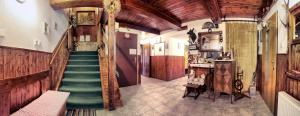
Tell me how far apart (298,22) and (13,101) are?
4468 mm

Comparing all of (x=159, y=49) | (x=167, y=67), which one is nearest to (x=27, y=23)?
(x=167, y=67)

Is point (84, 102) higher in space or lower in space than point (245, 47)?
lower

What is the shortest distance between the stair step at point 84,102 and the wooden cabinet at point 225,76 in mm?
3131

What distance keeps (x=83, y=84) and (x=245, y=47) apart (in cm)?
526

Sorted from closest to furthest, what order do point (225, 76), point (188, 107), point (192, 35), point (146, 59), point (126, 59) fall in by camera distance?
point (188, 107) → point (225, 76) → point (192, 35) → point (126, 59) → point (146, 59)

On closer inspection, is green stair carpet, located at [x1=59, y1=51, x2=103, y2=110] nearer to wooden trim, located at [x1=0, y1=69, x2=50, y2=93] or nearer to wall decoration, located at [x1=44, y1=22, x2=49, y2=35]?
wooden trim, located at [x1=0, y1=69, x2=50, y2=93]

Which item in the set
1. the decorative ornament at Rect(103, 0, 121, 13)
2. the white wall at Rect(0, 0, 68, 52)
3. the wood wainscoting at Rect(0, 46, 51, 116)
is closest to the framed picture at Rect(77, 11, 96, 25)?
the white wall at Rect(0, 0, 68, 52)

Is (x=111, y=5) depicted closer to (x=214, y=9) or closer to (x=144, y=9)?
(x=144, y=9)

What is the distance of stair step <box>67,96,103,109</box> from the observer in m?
3.80

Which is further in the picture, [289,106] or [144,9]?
[144,9]

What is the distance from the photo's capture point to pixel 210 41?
20.4ft

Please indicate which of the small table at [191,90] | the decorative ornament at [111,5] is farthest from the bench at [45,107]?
the small table at [191,90]

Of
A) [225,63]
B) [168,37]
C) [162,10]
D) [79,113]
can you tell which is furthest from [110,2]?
[168,37]

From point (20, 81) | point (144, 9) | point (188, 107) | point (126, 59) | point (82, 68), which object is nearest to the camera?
point (20, 81)
